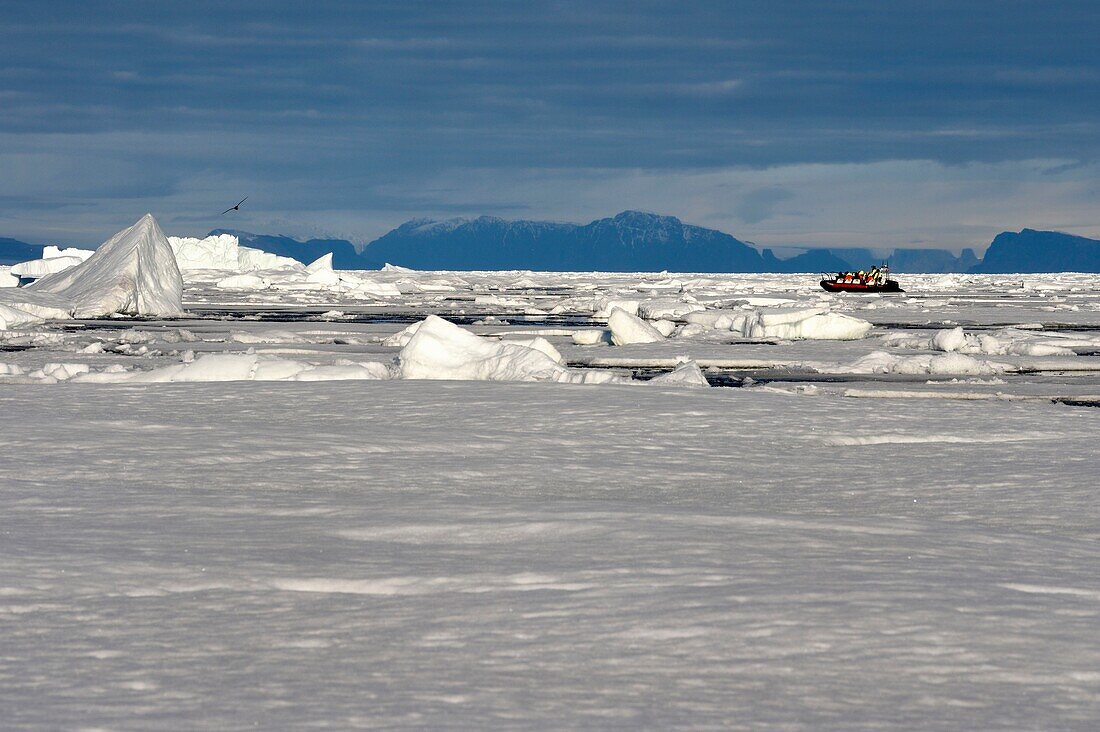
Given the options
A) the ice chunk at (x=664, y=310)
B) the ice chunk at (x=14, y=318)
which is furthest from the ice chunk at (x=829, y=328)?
the ice chunk at (x=14, y=318)

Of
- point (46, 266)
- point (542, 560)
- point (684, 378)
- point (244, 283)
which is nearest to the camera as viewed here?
point (542, 560)

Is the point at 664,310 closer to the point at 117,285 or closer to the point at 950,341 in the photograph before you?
the point at 117,285

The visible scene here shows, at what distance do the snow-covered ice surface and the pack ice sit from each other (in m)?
20.0

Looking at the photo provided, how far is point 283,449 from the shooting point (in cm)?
623

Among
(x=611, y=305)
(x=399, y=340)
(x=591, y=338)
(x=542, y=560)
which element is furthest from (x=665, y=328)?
(x=542, y=560)

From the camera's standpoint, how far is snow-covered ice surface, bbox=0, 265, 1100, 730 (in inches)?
102

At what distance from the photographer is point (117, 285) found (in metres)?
28.2

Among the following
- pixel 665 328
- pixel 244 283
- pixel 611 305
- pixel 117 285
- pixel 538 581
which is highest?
pixel 244 283

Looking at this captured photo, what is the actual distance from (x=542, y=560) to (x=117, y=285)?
26.6m

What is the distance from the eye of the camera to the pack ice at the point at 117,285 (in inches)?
1088

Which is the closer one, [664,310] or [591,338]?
[591,338]

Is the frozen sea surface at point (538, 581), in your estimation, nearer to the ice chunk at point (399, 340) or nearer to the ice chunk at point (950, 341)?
the ice chunk at point (399, 340)

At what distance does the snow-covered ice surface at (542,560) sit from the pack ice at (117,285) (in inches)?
787

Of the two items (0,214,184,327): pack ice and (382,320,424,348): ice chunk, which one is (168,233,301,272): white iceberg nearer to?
(0,214,184,327): pack ice
